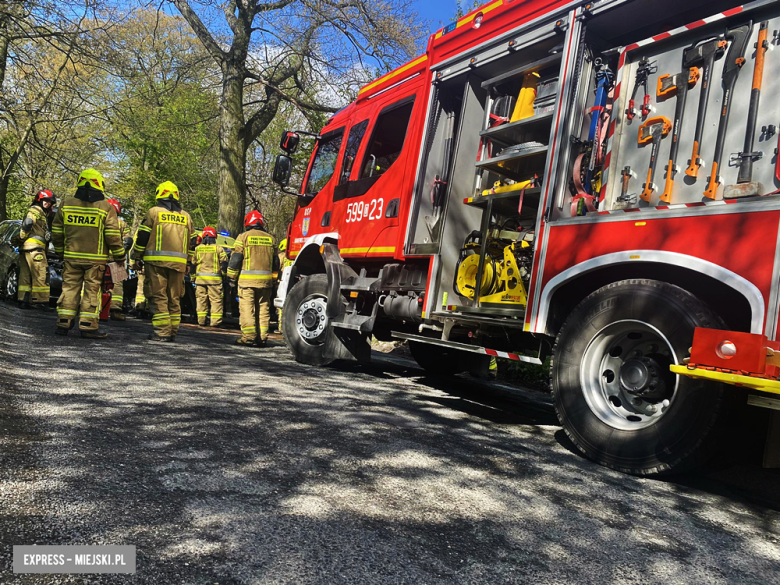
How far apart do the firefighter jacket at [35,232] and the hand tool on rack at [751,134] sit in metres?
9.33

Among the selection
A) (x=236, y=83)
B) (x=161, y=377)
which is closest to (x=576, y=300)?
(x=161, y=377)

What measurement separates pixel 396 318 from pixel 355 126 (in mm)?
2497

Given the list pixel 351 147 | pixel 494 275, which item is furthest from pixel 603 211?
pixel 351 147

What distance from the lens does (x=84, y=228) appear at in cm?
Result: 655

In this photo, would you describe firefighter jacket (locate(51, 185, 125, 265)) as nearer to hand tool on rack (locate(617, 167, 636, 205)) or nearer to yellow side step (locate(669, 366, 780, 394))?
hand tool on rack (locate(617, 167, 636, 205))

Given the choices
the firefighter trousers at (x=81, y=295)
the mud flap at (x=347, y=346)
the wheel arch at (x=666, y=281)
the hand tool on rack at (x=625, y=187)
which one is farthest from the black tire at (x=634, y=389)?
the firefighter trousers at (x=81, y=295)

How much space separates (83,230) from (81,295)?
79 centimetres

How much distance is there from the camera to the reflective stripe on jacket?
6527mm

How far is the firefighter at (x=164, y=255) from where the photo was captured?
703 centimetres

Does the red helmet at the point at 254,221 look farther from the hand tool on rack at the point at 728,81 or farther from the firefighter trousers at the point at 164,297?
the hand tool on rack at the point at 728,81

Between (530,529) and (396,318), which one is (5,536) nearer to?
(530,529)

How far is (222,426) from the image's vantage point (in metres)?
3.21

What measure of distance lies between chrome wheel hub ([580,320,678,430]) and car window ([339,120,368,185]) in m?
3.97

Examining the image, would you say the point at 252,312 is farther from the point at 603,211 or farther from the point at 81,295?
the point at 603,211
